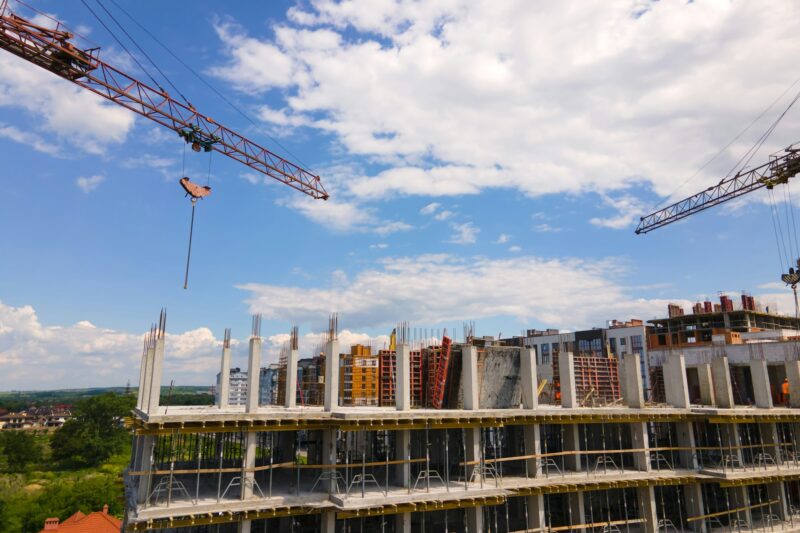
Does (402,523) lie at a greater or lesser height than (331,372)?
lesser

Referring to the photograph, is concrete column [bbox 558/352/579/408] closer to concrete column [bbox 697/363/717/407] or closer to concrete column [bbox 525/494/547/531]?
concrete column [bbox 525/494/547/531]

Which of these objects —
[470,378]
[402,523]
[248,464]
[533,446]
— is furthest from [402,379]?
[533,446]

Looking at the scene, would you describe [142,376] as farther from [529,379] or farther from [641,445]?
[641,445]

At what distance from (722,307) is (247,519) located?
2661 inches

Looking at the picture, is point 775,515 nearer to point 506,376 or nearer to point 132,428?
point 506,376

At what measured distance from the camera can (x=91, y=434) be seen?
3851 inches

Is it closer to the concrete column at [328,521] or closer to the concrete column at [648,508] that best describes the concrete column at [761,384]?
the concrete column at [648,508]

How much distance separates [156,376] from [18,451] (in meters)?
95.5

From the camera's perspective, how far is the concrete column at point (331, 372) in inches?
819

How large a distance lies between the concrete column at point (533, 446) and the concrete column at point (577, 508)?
2608 millimetres

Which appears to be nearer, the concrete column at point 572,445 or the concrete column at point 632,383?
the concrete column at point 572,445

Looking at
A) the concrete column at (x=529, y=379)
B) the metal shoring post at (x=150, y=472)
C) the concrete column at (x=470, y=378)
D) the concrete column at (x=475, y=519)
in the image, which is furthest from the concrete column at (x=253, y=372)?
the concrete column at (x=529, y=379)

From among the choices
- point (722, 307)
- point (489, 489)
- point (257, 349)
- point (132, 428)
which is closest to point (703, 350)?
point (722, 307)

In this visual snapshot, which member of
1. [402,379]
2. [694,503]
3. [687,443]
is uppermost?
[402,379]
